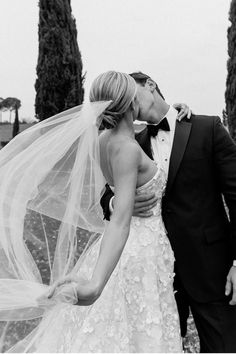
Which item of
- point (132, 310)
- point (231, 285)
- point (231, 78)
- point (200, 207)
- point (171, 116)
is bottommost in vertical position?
point (132, 310)

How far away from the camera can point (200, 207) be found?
8.43ft

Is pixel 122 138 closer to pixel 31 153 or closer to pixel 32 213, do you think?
pixel 31 153

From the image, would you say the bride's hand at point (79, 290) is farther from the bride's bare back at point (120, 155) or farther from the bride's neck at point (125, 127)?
the bride's neck at point (125, 127)

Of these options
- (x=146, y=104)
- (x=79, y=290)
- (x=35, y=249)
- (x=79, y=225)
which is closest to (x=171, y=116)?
(x=146, y=104)

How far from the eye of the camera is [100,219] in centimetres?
284

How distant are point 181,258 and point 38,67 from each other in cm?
1127

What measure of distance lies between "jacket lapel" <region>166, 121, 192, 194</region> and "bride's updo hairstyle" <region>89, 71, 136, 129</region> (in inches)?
16.3

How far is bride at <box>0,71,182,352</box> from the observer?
90.1 inches

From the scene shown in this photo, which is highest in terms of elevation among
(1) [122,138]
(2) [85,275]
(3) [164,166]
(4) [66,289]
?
(1) [122,138]

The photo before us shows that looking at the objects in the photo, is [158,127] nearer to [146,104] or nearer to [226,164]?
[146,104]

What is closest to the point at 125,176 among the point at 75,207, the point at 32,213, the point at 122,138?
the point at 122,138

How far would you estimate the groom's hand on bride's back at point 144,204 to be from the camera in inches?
95.3

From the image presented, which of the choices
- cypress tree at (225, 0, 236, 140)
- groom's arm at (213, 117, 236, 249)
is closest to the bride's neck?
groom's arm at (213, 117, 236, 249)

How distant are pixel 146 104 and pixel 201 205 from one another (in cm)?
63
